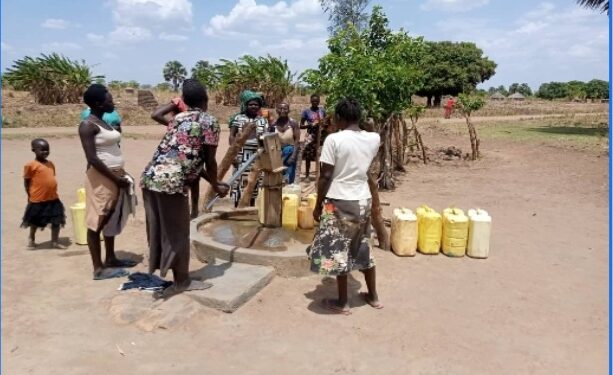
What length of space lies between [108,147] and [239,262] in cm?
142

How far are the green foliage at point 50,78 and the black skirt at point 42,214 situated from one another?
19.4 meters

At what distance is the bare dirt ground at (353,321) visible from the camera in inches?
114

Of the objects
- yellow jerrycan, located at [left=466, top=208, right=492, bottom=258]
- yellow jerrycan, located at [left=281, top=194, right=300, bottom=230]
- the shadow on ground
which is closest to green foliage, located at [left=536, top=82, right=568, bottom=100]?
yellow jerrycan, located at [left=466, top=208, right=492, bottom=258]

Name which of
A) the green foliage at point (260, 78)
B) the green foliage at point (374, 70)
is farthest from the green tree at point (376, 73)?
the green foliage at point (260, 78)

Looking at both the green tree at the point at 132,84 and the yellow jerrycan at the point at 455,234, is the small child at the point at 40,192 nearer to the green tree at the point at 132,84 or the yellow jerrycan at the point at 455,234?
the yellow jerrycan at the point at 455,234

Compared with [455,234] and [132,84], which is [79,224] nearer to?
[455,234]

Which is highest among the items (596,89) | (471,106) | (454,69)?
(454,69)

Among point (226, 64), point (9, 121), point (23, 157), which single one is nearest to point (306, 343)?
point (23, 157)

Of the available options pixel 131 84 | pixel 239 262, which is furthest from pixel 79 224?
pixel 131 84

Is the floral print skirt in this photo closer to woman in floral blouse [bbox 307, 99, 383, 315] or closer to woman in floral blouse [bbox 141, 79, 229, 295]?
woman in floral blouse [bbox 307, 99, 383, 315]

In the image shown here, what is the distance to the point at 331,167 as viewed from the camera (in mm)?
3195

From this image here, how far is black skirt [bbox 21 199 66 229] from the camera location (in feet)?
15.3

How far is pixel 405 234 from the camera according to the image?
15.4ft

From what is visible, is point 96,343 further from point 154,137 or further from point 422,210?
point 154,137
